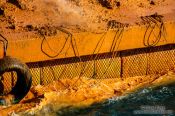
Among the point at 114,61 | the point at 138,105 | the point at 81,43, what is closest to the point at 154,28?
the point at 114,61

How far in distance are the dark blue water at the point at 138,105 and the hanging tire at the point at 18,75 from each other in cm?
85

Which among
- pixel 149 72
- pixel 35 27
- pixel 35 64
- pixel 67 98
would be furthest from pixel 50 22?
pixel 149 72

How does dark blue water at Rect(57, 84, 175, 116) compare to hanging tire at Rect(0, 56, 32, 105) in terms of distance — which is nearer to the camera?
hanging tire at Rect(0, 56, 32, 105)

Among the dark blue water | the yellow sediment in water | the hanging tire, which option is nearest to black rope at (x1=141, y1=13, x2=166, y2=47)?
the yellow sediment in water

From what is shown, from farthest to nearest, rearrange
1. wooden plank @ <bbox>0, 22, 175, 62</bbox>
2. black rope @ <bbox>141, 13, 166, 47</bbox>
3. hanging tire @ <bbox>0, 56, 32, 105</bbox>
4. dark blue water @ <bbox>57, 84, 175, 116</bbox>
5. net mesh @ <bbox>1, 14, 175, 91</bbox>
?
black rope @ <bbox>141, 13, 166, 47</bbox>, net mesh @ <bbox>1, 14, 175, 91</bbox>, wooden plank @ <bbox>0, 22, 175, 62</bbox>, dark blue water @ <bbox>57, 84, 175, 116</bbox>, hanging tire @ <bbox>0, 56, 32, 105</bbox>

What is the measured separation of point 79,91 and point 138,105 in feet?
4.14

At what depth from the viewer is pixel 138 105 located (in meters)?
9.94

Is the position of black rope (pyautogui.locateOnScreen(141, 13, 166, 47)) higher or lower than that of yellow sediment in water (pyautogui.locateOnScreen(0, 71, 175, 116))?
higher

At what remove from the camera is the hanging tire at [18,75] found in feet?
30.7

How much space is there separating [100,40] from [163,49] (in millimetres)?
1737

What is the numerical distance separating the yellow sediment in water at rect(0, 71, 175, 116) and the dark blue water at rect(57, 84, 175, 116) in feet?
A: 0.59

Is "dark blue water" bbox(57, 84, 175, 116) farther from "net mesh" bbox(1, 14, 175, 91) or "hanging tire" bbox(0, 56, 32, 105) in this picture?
"hanging tire" bbox(0, 56, 32, 105)

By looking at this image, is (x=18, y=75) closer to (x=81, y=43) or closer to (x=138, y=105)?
(x=81, y=43)

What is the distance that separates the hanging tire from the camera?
935 cm
